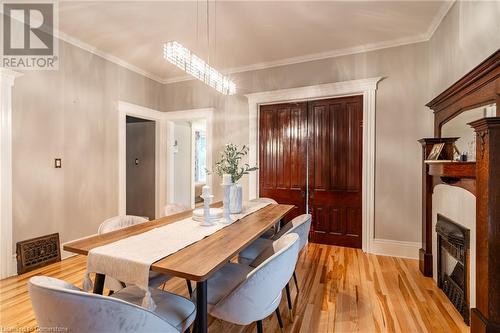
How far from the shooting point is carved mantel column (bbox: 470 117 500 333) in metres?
1.53

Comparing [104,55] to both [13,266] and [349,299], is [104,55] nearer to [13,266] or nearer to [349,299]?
[13,266]

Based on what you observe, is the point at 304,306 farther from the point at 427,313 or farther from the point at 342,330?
the point at 427,313

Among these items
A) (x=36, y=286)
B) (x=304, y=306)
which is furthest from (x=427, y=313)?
(x=36, y=286)

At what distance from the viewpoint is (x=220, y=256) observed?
1.34m

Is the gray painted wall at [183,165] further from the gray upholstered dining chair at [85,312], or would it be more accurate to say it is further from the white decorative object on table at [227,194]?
the gray upholstered dining chair at [85,312]

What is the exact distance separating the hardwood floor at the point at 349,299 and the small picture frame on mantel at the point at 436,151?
4.19 ft

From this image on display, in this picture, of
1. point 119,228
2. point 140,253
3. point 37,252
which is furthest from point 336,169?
point 37,252

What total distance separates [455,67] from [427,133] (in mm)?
936

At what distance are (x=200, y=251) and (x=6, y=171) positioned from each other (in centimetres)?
261

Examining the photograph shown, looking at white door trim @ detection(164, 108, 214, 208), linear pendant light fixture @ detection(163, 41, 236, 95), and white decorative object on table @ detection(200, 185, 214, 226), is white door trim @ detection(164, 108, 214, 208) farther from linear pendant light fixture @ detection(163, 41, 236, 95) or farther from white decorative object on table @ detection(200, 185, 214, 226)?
white decorative object on table @ detection(200, 185, 214, 226)

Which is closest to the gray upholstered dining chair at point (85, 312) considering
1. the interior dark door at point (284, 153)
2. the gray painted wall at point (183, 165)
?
the interior dark door at point (284, 153)

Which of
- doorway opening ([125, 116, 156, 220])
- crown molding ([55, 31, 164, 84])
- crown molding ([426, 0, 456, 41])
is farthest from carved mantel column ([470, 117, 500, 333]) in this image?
doorway opening ([125, 116, 156, 220])

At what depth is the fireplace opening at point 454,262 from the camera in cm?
198

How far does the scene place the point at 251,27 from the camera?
117 inches
